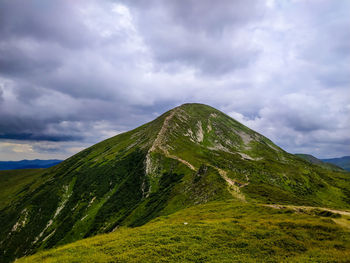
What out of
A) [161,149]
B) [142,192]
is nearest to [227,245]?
[142,192]

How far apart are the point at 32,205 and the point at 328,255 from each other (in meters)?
172

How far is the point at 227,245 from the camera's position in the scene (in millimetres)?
23516

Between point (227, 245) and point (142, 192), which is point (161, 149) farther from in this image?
point (227, 245)

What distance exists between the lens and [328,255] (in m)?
19.3

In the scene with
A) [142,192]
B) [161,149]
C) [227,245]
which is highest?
[161,149]

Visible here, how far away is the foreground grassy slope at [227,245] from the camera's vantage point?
67.7 feet

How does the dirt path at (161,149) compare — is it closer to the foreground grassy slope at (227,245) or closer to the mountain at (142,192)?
the mountain at (142,192)

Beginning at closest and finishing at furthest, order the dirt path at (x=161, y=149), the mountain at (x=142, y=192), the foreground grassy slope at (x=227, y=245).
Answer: the foreground grassy slope at (x=227, y=245) → the mountain at (x=142, y=192) → the dirt path at (x=161, y=149)

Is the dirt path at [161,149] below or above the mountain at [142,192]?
above

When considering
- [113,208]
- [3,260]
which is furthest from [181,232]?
[3,260]

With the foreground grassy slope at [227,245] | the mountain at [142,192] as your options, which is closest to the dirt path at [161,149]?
the mountain at [142,192]

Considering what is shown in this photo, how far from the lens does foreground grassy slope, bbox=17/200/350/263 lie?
67.7ft

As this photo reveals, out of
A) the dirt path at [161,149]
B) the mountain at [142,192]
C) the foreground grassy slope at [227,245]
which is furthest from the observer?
the dirt path at [161,149]

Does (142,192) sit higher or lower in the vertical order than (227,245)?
lower
